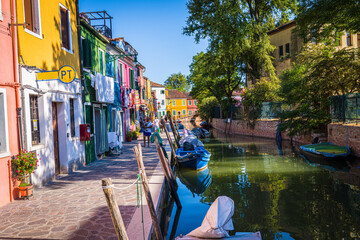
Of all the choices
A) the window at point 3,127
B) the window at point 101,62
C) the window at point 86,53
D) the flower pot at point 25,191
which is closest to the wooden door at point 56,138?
the flower pot at point 25,191

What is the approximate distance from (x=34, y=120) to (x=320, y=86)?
49.8ft

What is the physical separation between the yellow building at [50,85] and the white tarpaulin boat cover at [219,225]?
17.0ft

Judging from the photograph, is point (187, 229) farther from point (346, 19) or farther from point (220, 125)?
point (220, 125)

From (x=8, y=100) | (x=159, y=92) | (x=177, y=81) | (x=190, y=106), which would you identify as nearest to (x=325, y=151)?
(x=8, y=100)

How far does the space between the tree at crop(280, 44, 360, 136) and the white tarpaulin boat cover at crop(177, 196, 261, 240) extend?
1406cm

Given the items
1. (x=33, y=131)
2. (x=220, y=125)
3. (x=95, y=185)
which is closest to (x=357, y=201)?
(x=95, y=185)

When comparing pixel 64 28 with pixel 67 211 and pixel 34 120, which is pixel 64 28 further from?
pixel 67 211

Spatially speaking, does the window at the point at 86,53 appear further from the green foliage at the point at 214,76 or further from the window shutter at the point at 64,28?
the green foliage at the point at 214,76

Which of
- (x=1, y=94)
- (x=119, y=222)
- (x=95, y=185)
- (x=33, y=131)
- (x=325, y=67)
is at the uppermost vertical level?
(x=325, y=67)

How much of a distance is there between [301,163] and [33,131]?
11.4 metres

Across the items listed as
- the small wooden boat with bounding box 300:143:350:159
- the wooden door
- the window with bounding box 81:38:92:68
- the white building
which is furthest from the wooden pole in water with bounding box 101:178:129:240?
the white building

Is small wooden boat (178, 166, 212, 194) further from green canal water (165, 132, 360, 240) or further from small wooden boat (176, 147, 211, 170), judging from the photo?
small wooden boat (176, 147, 211, 170)

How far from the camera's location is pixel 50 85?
9547mm

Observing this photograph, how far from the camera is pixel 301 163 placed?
14078mm
